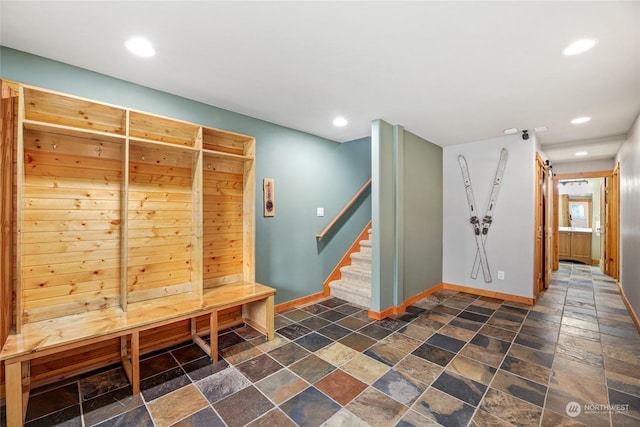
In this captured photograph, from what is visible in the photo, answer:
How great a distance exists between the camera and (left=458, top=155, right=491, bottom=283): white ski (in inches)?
172

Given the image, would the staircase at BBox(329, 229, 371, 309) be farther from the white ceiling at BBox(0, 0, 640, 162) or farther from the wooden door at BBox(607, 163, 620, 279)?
the wooden door at BBox(607, 163, 620, 279)

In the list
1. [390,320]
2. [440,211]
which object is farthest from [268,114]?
[440,211]

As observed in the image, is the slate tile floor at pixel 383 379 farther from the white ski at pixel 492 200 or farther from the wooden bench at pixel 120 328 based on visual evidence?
the white ski at pixel 492 200

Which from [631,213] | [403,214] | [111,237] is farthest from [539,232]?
[111,237]

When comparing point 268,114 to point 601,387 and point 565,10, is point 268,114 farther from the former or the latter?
point 601,387

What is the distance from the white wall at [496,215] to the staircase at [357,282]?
1502mm

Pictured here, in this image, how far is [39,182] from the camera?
2061 mm

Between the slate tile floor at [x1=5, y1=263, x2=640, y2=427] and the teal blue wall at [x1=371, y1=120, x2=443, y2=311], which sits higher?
the teal blue wall at [x1=371, y1=120, x2=443, y2=311]

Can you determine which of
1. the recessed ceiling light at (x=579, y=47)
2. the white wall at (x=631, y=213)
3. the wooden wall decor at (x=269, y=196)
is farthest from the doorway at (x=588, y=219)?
the wooden wall decor at (x=269, y=196)

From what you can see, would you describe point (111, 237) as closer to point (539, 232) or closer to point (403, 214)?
point (403, 214)

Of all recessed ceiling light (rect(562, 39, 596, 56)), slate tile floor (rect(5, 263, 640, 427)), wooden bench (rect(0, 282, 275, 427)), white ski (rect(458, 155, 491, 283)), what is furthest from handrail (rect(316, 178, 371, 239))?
recessed ceiling light (rect(562, 39, 596, 56))

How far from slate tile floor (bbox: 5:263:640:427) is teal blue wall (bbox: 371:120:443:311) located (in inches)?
23.4

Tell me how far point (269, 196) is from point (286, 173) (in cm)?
41

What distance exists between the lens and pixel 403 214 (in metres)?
3.75
